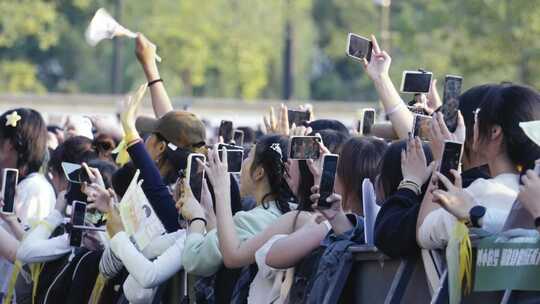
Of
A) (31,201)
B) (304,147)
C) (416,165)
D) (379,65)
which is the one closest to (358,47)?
(379,65)

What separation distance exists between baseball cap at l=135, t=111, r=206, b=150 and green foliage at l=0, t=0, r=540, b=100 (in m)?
25.4

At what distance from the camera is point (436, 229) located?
17.8 feet

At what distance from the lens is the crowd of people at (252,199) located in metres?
5.49

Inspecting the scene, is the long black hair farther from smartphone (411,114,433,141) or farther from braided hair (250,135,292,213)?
braided hair (250,135,292,213)

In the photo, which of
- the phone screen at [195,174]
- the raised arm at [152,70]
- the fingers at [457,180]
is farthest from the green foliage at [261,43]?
the fingers at [457,180]

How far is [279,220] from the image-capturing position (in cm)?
697

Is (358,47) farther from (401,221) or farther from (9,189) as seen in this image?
(9,189)

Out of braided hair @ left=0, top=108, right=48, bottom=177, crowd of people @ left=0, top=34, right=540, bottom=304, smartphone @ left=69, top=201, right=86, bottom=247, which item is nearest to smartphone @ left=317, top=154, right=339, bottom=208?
crowd of people @ left=0, top=34, right=540, bottom=304

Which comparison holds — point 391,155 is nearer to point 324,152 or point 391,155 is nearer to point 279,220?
point 324,152

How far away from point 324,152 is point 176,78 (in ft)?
153

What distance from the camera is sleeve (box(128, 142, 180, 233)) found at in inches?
325

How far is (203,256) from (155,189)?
0.93 meters

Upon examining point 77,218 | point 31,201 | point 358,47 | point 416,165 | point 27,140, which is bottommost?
point 31,201

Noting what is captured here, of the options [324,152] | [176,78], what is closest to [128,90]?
[176,78]
